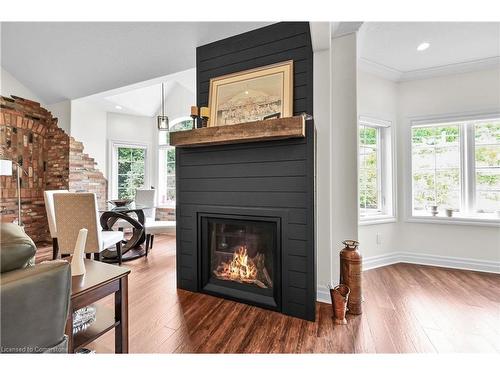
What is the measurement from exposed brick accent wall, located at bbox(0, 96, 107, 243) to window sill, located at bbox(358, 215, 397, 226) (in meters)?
4.82

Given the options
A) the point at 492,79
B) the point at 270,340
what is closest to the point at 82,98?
the point at 270,340

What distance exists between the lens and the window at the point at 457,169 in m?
3.33

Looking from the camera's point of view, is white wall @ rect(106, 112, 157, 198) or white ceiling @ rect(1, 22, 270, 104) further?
white wall @ rect(106, 112, 157, 198)

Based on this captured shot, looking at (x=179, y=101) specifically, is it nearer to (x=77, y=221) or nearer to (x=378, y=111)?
(x=77, y=221)

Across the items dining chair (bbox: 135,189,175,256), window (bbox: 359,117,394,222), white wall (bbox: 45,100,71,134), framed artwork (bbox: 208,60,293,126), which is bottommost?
dining chair (bbox: 135,189,175,256)

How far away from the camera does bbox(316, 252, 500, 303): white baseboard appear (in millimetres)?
3213

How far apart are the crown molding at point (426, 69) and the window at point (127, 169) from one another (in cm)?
470

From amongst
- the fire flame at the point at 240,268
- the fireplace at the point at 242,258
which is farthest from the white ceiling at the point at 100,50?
the fire flame at the point at 240,268

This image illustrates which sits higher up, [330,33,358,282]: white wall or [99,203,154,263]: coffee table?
[330,33,358,282]: white wall

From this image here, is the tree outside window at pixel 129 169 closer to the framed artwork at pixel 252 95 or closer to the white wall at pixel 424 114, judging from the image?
the framed artwork at pixel 252 95

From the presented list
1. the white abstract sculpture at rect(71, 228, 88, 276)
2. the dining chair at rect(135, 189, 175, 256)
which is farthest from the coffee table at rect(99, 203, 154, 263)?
the white abstract sculpture at rect(71, 228, 88, 276)

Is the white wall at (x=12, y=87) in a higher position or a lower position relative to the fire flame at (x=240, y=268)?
higher

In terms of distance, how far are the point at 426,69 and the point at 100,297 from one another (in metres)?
4.39

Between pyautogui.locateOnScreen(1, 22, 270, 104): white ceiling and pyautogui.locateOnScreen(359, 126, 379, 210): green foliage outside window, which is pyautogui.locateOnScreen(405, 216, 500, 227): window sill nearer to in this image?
pyautogui.locateOnScreen(359, 126, 379, 210): green foliage outside window
